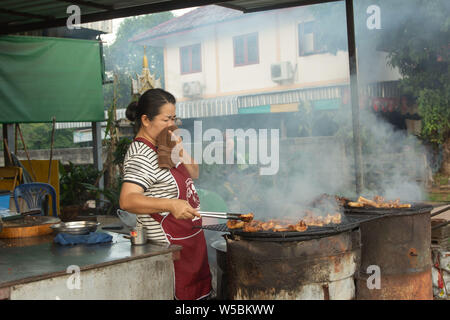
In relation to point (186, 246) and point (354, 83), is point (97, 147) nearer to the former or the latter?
point (354, 83)

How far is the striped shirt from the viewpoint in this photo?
3.09 metres

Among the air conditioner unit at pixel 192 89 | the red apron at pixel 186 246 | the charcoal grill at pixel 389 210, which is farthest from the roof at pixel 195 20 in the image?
the red apron at pixel 186 246

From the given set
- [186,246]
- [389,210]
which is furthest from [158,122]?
[389,210]

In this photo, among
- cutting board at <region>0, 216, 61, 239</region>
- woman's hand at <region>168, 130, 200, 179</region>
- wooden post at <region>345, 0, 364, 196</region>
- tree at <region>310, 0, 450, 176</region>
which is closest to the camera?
woman's hand at <region>168, 130, 200, 179</region>

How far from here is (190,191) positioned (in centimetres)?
338

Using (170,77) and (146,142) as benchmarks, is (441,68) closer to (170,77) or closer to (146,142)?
(146,142)

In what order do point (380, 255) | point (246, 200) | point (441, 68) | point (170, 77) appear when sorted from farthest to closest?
point (170, 77) → point (441, 68) → point (246, 200) → point (380, 255)

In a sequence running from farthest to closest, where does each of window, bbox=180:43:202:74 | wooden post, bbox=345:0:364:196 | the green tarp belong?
window, bbox=180:43:202:74, the green tarp, wooden post, bbox=345:0:364:196

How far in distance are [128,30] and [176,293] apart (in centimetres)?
4152

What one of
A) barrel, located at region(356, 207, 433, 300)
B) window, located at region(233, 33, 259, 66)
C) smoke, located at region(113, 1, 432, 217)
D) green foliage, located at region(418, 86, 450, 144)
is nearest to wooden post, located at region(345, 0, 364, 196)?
smoke, located at region(113, 1, 432, 217)

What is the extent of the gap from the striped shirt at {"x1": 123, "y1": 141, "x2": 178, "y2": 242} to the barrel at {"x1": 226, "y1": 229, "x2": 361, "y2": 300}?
591mm

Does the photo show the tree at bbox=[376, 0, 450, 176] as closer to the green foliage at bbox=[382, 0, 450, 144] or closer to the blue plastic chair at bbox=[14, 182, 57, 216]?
the green foliage at bbox=[382, 0, 450, 144]

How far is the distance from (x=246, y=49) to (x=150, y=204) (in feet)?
59.2
